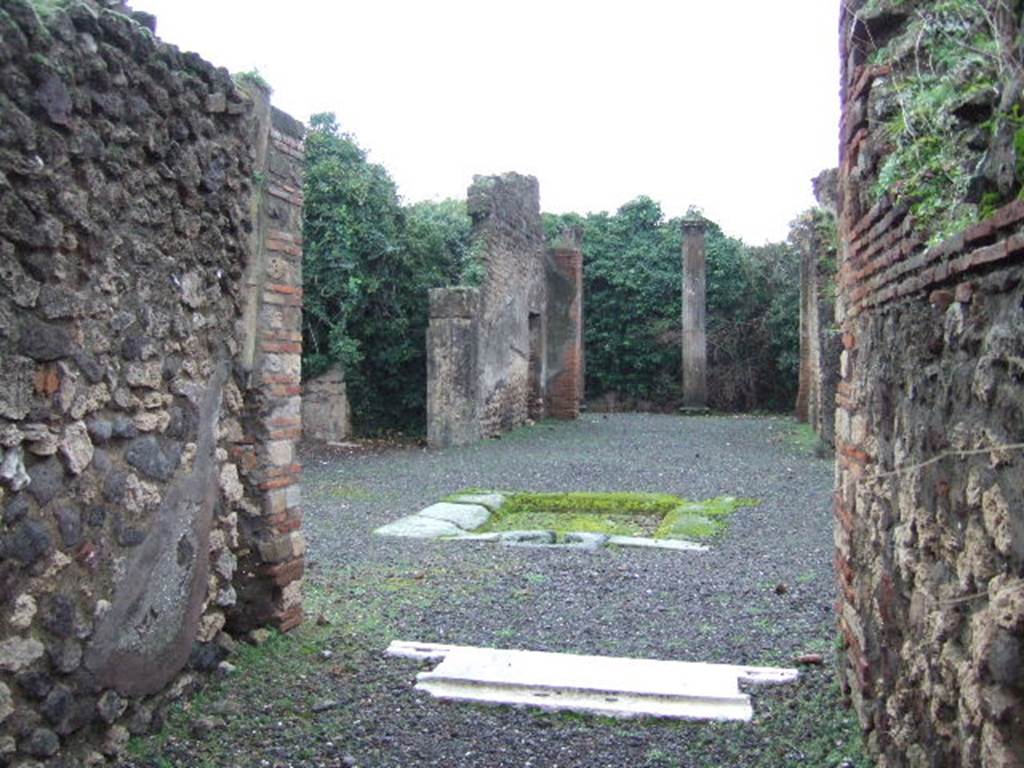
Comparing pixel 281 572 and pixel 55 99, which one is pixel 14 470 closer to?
pixel 55 99

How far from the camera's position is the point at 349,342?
14.3 meters

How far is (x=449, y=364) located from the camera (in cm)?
1425

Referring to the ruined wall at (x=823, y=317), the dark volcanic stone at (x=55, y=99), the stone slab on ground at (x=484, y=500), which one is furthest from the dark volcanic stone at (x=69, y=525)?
→ the ruined wall at (x=823, y=317)

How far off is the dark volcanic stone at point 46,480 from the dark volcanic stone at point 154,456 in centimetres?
41

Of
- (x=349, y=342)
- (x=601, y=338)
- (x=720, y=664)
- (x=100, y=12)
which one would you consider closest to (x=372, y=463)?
(x=349, y=342)

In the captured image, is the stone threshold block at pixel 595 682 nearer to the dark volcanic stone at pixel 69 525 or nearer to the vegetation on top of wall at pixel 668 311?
the dark volcanic stone at pixel 69 525

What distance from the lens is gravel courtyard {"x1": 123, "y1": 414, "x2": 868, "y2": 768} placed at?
151 inches

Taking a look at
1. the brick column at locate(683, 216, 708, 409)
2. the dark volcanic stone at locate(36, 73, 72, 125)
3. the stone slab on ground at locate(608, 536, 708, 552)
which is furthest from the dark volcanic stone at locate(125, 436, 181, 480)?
the brick column at locate(683, 216, 708, 409)

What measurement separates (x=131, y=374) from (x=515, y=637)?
8.39 ft

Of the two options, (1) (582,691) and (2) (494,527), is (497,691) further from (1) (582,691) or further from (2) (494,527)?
(2) (494,527)

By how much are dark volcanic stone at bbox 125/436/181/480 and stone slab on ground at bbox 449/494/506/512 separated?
223 inches

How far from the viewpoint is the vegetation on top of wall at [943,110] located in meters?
2.64

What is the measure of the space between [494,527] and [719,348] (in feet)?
52.0

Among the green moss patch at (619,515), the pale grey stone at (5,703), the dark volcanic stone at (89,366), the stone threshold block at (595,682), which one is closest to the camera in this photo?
the pale grey stone at (5,703)
